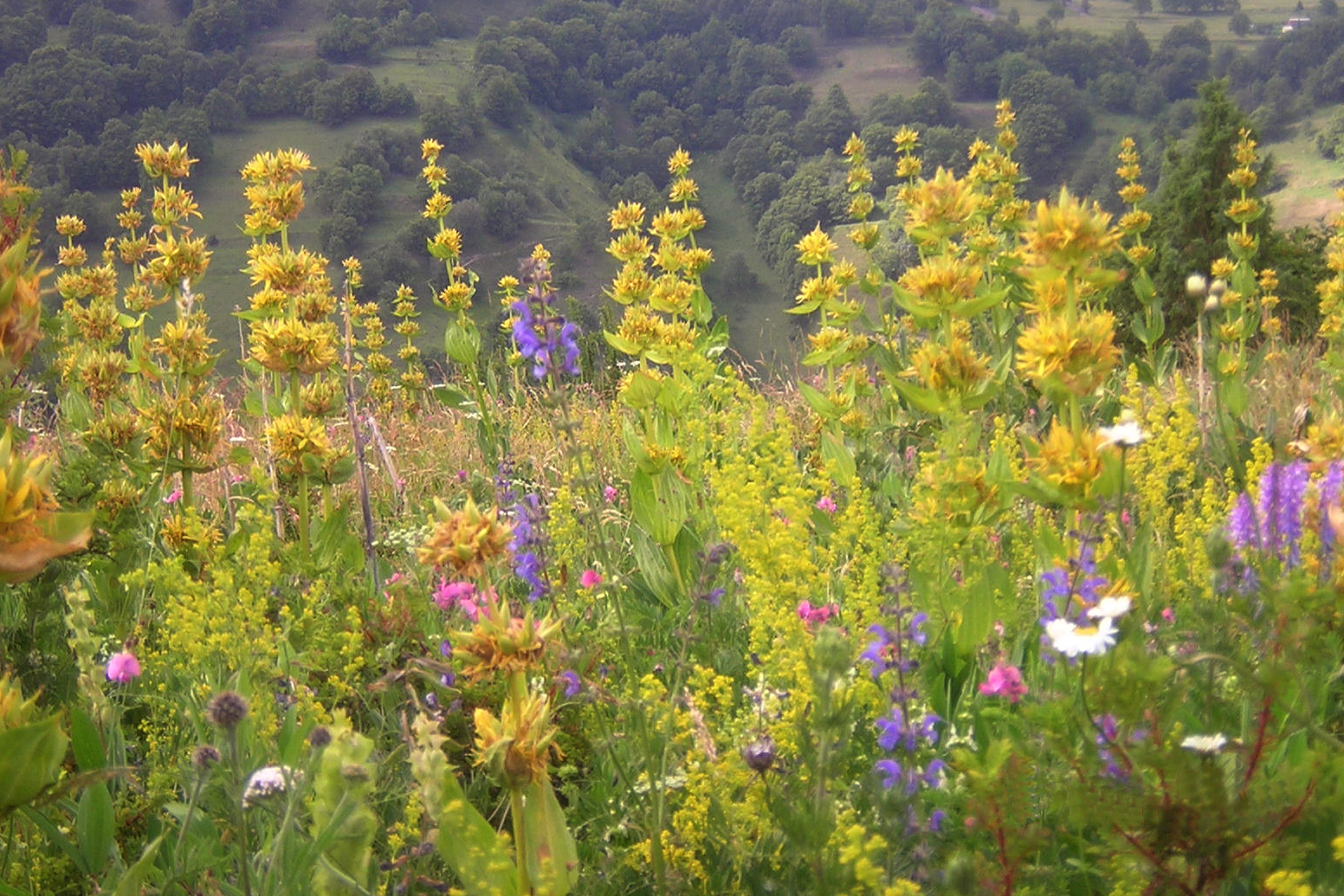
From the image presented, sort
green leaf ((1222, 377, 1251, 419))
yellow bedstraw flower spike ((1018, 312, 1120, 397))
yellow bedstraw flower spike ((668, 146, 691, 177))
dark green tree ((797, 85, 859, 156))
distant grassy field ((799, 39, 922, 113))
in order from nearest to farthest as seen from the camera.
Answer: yellow bedstraw flower spike ((1018, 312, 1120, 397))
green leaf ((1222, 377, 1251, 419))
yellow bedstraw flower spike ((668, 146, 691, 177))
dark green tree ((797, 85, 859, 156))
distant grassy field ((799, 39, 922, 113))

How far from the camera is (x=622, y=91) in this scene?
234 feet

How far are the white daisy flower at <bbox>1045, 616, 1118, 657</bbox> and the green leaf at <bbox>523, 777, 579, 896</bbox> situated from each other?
63cm

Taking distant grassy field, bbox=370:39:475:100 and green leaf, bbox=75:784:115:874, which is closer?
green leaf, bbox=75:784:115:874

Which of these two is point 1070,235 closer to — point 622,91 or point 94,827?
point 94,827

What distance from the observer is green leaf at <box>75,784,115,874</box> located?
4.29 ft

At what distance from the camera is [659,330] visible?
120 inches

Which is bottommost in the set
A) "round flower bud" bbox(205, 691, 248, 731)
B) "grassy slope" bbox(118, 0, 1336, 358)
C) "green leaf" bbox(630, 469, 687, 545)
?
"grassy slope" bbox(118, 0, 1336, 358)

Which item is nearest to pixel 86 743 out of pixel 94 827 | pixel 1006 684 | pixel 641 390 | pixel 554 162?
pixel 94 827

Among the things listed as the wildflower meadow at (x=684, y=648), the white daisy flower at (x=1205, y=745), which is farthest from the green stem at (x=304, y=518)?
the white daisy flower at (x=1205, y=745)

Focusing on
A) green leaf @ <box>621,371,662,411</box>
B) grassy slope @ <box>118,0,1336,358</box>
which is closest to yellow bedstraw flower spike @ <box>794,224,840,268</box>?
green leaf @ <box>621,371,662,411</box>

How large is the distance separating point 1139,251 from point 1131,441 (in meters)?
5.47

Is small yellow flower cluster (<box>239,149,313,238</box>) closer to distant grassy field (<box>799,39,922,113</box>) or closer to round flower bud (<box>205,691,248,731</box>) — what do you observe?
round flower bud (<box>205,691,248,731</box>)

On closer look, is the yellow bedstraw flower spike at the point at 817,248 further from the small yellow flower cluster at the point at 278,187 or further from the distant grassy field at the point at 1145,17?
the distant grassy field at the point at 1145,17

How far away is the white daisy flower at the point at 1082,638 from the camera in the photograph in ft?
3.86
